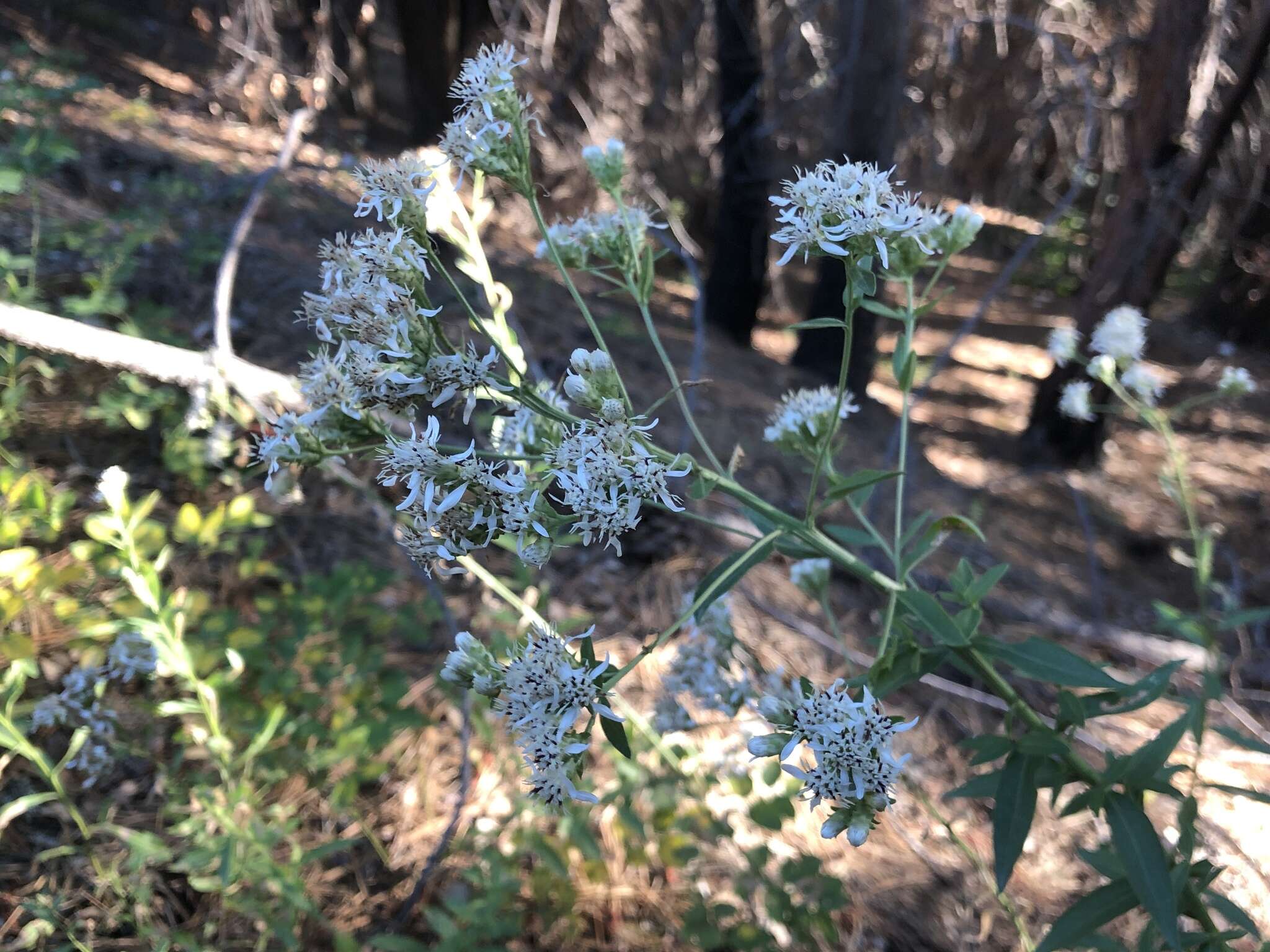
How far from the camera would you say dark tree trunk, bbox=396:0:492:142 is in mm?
6086

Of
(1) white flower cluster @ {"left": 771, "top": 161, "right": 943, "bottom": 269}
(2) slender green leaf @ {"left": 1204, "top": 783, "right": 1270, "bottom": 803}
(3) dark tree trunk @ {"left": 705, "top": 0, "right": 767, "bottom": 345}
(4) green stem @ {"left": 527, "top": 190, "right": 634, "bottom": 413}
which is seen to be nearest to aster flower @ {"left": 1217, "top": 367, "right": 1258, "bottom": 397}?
(2) slender green leaf @ {"left": 1204, "top": 783, "right": 1270, "bottom": 803}

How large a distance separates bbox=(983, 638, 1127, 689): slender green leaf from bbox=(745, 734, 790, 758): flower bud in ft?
1.16

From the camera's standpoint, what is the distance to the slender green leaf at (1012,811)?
1.17 metres

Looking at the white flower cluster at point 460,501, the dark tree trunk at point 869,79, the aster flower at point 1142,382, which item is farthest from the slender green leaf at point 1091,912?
the dark tree trunk at point 869,79

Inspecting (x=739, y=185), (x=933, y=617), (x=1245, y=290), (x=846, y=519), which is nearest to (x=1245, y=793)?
(x=933, y=617)

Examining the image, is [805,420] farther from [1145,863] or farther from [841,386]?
[1145,863]

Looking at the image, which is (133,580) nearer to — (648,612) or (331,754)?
(331,754)

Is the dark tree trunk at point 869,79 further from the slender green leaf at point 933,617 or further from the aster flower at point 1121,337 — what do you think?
the slender green leaf at point 933,617

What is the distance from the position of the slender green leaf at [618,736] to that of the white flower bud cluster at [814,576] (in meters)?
0.72

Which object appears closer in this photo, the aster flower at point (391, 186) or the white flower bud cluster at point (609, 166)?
the aster flower at point (391, 186)

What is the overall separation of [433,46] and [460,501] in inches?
246

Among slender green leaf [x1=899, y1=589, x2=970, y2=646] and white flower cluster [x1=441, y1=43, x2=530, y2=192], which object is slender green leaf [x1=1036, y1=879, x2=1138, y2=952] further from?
white flower cluster [x1=441, y1=43, x2=530, y2=192]

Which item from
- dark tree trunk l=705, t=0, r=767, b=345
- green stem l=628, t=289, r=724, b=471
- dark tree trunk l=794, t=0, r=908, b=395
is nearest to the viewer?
green stem l=628, t=289, r=724, b=471

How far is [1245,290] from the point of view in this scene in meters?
6.54
